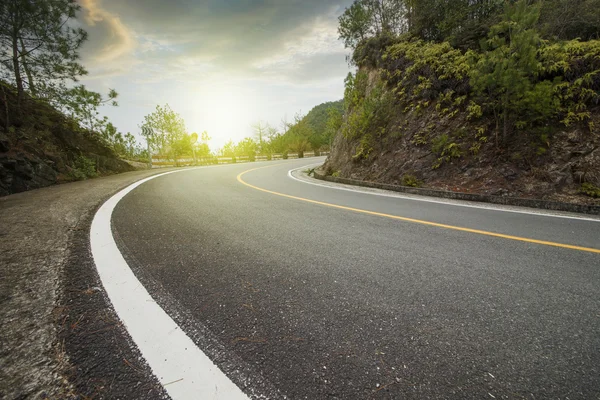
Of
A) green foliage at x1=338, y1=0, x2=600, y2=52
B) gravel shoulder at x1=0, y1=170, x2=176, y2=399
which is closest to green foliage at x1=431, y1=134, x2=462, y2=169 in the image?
green foliage at x1=338, y1=0, x2=600, y2=52

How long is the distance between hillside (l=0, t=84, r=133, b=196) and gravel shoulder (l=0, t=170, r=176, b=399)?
640 centimetres

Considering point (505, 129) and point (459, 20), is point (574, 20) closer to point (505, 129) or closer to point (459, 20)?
point (459, 20)

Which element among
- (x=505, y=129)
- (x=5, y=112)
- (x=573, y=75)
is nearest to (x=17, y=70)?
(x=5, y=112)

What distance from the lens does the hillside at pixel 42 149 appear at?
661 centimetres

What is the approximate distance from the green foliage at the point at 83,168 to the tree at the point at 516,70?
42.0ft

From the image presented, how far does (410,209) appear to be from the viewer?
442cm

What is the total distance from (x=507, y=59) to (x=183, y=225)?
24.7 ft

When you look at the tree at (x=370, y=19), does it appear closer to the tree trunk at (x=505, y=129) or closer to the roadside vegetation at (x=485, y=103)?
the roadside vegetation at (x=485, y=103)

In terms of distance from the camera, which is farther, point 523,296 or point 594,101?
point 594,101

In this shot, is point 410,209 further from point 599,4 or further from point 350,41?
point 350,41

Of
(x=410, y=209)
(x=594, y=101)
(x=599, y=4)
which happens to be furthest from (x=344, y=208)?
(x=599, y=4)

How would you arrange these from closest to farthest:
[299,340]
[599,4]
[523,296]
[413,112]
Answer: [299,340] < [523,296] < [599,4] < [413,112]

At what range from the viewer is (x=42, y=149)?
26.6 feet

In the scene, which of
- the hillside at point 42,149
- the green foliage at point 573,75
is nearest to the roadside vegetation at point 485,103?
the green foliage at point 573,75
